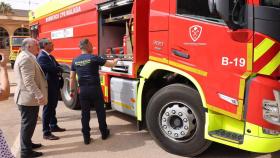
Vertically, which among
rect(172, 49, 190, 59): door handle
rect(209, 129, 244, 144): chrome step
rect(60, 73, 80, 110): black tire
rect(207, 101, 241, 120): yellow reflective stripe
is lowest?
rect(60, 73, 80, 110): black tire

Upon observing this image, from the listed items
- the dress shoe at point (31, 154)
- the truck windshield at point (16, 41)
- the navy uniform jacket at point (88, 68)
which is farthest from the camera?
the truck windshield at point (16, 41)

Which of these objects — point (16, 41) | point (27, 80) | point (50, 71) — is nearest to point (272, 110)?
point (27, 80)

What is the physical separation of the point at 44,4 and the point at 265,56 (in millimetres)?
7558

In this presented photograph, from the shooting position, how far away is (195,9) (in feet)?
12.9

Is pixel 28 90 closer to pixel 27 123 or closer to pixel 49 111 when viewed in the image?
pixel 27 123

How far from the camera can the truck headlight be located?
11.0 feet

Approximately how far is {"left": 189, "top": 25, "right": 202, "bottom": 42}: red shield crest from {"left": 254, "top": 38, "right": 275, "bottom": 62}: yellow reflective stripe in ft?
2.53

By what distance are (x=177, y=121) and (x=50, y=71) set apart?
2.38 metres

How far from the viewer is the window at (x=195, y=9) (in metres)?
3.80

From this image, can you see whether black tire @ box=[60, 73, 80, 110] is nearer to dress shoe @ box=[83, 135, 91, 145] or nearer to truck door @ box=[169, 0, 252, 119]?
dress shoe @ box=[83, 135, 91, 145]

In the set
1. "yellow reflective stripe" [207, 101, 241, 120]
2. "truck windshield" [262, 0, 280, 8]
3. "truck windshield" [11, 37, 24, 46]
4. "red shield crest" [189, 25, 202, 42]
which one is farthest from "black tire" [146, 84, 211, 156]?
"truck windshield" [11, 37, 24, 46]

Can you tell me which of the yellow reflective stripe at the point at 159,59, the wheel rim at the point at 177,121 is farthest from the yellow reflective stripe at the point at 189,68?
the wheel rim at the point at 177,121

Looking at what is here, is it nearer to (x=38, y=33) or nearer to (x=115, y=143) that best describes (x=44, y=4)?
(x=38, y=33)

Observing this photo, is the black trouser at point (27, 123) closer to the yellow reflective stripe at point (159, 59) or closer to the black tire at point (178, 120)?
the black tire at point (178, 120)
